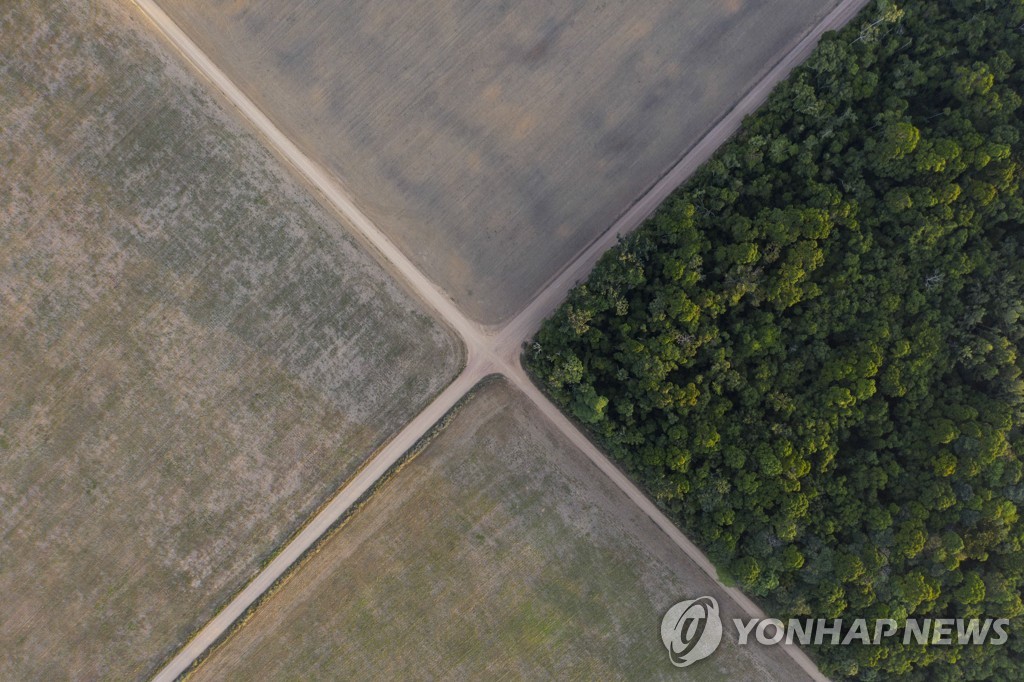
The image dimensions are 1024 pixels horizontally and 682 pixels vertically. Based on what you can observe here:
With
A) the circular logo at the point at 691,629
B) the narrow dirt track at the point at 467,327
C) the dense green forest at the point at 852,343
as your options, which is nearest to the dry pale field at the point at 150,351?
the narrow dirt track at the point at 467,327

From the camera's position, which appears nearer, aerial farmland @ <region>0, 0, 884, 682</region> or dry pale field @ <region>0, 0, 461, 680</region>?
dry pale field @ <region>0, 0, 461, 680</region>

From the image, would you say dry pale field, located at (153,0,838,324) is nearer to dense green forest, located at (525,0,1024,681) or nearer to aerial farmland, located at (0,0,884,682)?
aerial farmland, located at (0,0,884,682)

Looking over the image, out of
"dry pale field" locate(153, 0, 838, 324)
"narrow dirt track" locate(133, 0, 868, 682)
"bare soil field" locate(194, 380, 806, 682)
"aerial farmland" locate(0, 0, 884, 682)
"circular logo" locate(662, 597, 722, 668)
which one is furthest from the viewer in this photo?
"circular logo" locate(662, 597, 722, 668)

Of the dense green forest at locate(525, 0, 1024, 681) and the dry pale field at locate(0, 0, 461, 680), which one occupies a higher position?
the dry pale field at locate(0, 0, 461, 680)

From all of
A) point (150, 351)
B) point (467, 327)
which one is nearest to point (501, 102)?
point (467, 327)

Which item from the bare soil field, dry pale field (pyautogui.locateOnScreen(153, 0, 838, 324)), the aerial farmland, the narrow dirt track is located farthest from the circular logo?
dry pale field (pyautogui.locateOnScreen(153, 0, 838, 324))

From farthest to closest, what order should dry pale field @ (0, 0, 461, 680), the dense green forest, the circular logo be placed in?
the circular logo, dry pale field @ (0, 0, 461, 680), the dense green forest
